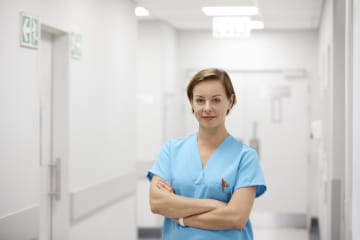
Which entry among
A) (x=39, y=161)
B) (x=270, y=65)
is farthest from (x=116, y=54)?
(x=270, y=65)

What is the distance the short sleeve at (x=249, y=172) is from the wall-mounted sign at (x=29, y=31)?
1.53 metres

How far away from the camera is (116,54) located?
16.8 ft

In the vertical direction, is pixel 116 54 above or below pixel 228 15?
below

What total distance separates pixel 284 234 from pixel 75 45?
4.44 meters

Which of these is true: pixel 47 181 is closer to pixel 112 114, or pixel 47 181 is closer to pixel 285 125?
pixel 112 114

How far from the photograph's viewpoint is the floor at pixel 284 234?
728cm

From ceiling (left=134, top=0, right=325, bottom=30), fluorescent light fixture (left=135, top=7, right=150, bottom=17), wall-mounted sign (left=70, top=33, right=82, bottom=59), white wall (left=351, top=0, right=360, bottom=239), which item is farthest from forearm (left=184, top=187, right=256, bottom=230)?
fluorescent light fixture (left=135, top=7, right=150, bottom=17)

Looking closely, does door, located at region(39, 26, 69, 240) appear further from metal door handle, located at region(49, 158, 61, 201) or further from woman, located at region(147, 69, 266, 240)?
woman, located at region(147, 69, 266, 240)

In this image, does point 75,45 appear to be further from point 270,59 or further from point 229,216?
point 270,59

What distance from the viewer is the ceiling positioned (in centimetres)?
584

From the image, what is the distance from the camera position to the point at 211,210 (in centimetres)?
218

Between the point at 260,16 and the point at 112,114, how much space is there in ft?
8.61

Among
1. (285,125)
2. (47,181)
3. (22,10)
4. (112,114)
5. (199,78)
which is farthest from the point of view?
Result: (285,125)

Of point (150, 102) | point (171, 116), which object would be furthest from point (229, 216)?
point (171, 116)
